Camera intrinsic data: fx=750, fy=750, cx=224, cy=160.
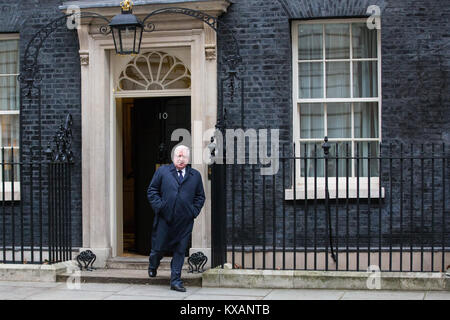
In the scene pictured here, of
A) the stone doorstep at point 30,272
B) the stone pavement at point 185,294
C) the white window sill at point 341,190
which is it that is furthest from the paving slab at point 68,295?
the white window sill at point 341,190

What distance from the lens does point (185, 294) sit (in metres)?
8.69

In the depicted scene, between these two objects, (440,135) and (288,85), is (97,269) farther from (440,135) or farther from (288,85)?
(440,135)

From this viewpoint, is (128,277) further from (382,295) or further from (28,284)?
(382,295)

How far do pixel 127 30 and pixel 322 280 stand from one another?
12.8 feet

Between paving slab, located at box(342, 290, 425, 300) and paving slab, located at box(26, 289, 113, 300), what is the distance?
280 centimetres

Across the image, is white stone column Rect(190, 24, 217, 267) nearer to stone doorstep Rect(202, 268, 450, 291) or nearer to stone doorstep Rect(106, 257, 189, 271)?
stone doorstep Rect(106, 257, 189, 271)

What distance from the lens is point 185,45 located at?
10.5m

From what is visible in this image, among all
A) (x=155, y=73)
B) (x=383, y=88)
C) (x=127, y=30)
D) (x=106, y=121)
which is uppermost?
(x=127, y=30)

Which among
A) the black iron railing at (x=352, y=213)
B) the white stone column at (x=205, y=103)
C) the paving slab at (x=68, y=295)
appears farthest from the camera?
the white stone column at (x=205, y=103)

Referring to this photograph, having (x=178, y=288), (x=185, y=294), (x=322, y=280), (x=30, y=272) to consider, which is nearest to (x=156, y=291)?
(x=178, y=288)

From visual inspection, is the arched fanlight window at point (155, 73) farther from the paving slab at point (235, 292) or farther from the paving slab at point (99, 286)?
the paving slab at point (235, 292)

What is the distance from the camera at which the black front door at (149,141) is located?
1096 centimetres

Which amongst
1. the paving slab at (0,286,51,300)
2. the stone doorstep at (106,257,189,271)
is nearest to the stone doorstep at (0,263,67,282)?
the paving slab at (0,286,51,300)
